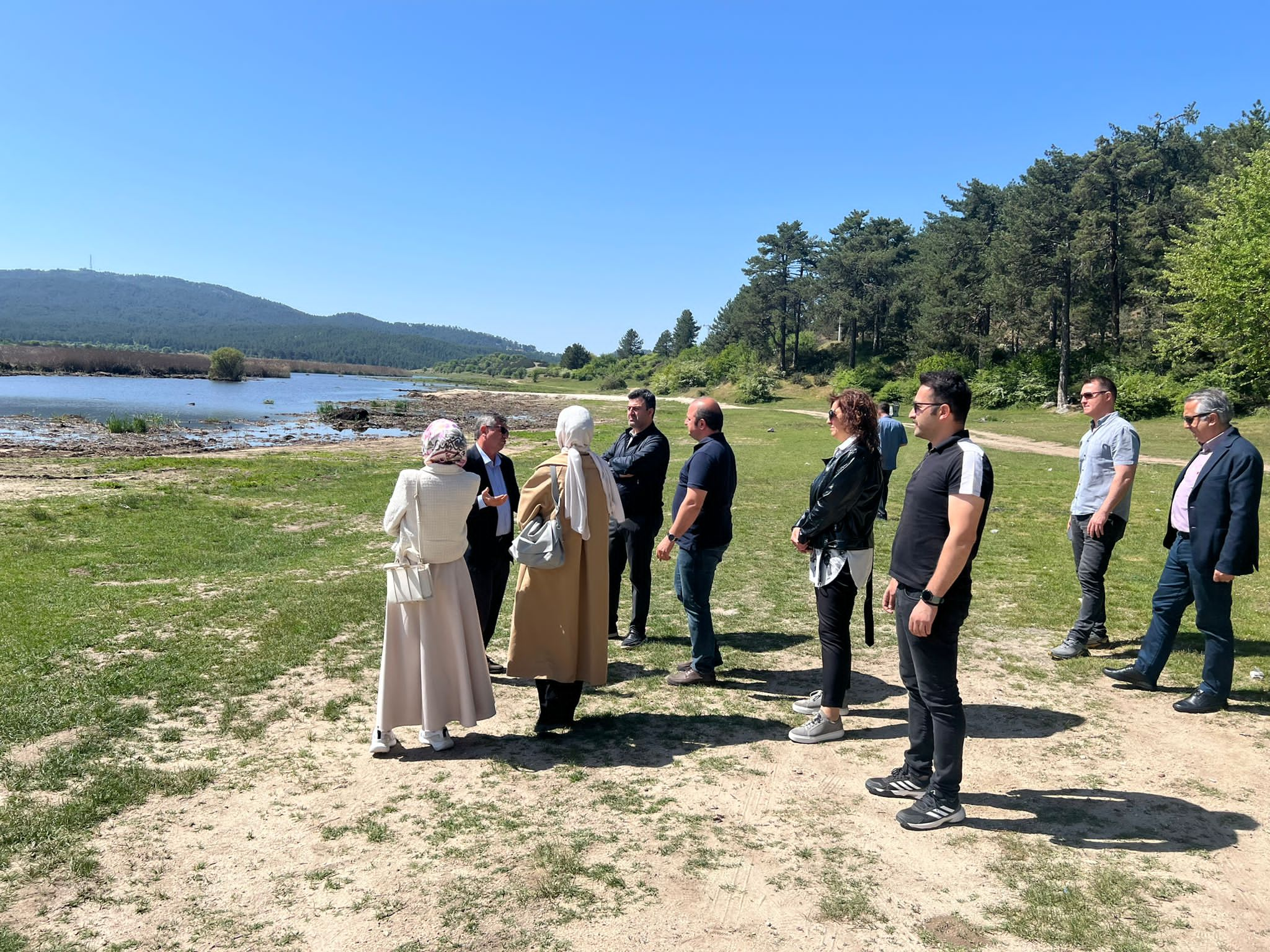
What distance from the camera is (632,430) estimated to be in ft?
21.3

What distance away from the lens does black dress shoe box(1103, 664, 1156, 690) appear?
559 cm

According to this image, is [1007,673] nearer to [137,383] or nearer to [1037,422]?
[1037,422]

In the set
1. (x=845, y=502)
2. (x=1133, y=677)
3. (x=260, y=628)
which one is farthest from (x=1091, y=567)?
(x=260, y=628)

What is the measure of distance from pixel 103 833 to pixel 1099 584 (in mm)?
7063

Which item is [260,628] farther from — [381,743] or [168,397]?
[168,397]

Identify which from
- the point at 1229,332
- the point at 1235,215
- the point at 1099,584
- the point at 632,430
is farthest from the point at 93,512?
the point at 1235,215

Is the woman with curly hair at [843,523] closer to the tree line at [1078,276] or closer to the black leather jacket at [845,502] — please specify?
the black leather jacket at [845,502]

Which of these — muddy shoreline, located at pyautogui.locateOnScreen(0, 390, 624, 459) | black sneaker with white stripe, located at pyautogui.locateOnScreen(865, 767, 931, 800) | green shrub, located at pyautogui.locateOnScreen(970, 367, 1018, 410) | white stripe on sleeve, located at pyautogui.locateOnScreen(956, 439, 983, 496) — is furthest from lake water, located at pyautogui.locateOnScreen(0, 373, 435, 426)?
white stripe on sleeve, located at pyautogui.locateOnScreen(956, 439, 983, 496)

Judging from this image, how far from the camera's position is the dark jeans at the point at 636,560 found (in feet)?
21.1

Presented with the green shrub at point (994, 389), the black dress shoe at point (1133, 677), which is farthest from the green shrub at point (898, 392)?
the black dress shoe at point (1133, 677)

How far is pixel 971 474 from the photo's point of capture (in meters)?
3.56

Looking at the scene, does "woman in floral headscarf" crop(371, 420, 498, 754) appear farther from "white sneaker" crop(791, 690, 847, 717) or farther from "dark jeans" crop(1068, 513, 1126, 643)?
"dark jeans" crop(1068, 513, 1126, 643)

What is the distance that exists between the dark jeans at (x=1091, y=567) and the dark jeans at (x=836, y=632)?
2.87 m

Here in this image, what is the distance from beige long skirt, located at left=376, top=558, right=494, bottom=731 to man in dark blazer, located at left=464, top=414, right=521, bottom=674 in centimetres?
99
